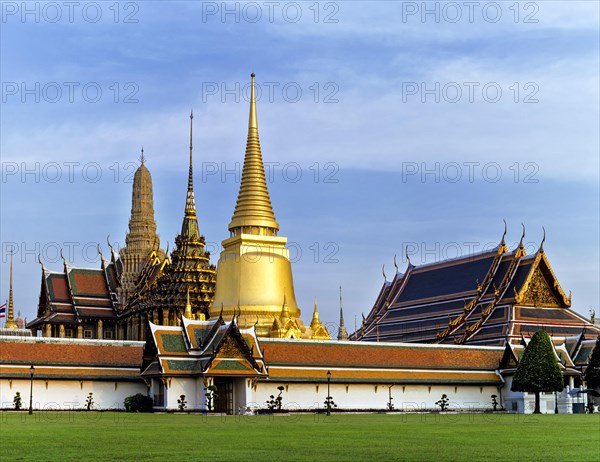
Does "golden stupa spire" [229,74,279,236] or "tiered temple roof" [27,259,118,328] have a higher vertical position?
"golden stupa spire" [229,74,279,236]

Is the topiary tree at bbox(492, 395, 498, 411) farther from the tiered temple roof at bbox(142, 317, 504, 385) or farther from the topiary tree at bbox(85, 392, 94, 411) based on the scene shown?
the topiary tree at bbox(85, 392, 94, 411)

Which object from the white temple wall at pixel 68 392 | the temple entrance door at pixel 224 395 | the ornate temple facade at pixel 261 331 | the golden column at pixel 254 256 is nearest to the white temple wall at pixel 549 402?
the ornate temple facade at pixel 261 331

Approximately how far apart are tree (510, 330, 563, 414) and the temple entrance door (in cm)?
1447

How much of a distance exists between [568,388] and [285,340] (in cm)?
1587

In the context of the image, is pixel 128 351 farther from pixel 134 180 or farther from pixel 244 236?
pixel 134 180

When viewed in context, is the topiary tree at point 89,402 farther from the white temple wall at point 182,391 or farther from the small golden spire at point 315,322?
the small golden spire at point 315,322

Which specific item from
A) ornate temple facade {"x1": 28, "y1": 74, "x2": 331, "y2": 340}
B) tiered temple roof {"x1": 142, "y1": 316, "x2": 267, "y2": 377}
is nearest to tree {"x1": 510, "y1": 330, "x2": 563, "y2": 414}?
tiered temple roof {"x1": 142, "y1": 316, "x2": 267, "y2": 377}

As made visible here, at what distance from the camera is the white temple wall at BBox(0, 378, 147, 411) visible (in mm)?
48281

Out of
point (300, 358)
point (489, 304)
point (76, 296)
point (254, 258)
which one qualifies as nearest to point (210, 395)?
point (300, 358)

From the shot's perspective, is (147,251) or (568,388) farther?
(147,251)

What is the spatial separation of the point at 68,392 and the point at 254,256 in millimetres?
27479

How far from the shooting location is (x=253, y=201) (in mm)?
75812

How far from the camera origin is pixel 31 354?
1964 inches

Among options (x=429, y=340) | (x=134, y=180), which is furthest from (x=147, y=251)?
(x=429, y=340)
